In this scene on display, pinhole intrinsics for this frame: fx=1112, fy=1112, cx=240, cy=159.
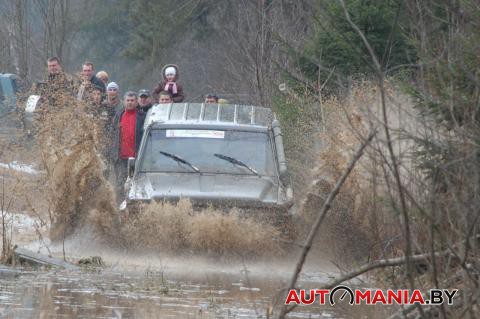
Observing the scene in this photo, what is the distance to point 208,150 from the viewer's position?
1230cm

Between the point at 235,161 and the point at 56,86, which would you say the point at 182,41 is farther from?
the point at 235,161

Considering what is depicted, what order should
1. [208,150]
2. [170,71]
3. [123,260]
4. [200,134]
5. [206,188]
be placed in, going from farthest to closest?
1. [170,71]
2. [200,134]
3. [208,150]
4. [206,188]
5. [123,260]

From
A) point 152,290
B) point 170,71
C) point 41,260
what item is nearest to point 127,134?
point 170,71

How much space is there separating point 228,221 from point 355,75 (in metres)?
4.92

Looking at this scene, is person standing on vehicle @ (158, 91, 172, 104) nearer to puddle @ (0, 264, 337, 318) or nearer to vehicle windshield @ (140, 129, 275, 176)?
vehicle windshield @ (140, 129, 275, 176)

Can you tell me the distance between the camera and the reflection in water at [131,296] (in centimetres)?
820

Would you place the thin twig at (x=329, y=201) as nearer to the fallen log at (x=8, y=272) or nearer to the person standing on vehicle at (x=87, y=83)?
the fallen log at (x=8, y=272)

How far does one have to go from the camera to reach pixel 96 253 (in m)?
11.7

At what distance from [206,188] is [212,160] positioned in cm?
78

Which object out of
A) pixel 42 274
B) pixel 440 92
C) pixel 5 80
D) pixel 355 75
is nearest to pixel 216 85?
pixel 5 80

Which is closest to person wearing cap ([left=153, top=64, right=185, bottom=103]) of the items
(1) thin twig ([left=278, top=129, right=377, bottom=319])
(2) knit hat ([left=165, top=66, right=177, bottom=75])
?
(2) knit hat ([left=165, top=66, right=177, bottom=75])

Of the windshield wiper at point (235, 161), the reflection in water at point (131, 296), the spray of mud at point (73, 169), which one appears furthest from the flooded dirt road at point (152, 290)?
the windshield wiper at point (235, 161)

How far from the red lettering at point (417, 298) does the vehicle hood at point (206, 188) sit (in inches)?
233

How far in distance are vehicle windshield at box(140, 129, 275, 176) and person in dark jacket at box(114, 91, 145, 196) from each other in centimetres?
177
